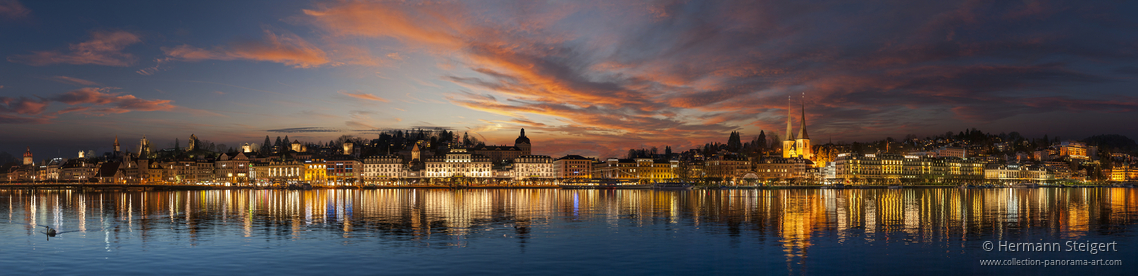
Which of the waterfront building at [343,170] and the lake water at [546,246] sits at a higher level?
the lake water at [546,246]

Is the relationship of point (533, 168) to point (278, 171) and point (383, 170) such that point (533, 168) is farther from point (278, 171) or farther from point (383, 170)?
point (278, 171)

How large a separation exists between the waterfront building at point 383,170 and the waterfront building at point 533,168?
26.7 metres

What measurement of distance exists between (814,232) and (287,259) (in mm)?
20510

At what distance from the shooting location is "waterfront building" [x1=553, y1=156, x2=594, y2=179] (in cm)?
18700

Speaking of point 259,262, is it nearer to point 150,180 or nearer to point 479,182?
point 479,182

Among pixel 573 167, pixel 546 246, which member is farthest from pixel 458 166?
pixel 546 246

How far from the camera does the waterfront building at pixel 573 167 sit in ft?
614

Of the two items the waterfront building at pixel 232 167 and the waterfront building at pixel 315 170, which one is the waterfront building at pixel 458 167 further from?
the waterfront building at pixel 232 167

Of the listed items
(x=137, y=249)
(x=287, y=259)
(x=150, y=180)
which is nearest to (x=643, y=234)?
(x=287, y=259)

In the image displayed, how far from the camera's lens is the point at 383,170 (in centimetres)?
17912

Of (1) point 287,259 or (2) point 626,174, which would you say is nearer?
(1) point 287,259

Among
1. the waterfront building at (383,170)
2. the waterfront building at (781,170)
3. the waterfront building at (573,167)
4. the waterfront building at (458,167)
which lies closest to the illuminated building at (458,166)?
the waterfront building at (458,167)

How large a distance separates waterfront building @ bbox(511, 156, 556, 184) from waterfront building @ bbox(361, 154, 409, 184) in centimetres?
2665

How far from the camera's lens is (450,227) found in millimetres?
33594
